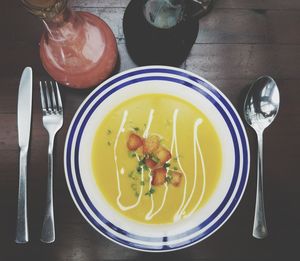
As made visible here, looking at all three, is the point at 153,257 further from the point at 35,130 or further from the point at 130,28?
the point at 130,28

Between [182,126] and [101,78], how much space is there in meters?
Answer: 0.25

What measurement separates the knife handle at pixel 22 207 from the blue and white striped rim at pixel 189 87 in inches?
5.3

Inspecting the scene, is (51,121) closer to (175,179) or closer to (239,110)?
(175,179)

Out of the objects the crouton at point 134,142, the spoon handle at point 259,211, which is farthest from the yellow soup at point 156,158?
the spoon handle at point 259,211

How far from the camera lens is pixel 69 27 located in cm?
81

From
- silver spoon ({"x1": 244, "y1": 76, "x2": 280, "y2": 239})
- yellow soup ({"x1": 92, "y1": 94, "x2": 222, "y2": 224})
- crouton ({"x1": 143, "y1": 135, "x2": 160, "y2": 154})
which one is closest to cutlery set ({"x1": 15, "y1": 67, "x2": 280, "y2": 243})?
silver spoon ({"x1": 244, "y1": 76, "x2": 280, "y2": 239})

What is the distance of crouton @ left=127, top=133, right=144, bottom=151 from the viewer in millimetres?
969

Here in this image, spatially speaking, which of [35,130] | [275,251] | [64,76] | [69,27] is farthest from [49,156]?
[275,251]

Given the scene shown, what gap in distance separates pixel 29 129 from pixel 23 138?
28 millimetres

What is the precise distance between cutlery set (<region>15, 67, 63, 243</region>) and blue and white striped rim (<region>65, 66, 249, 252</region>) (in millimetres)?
77

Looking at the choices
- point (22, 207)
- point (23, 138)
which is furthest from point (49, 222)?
point (23, 138)

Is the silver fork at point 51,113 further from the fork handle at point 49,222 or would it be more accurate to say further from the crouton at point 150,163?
the crouton at point 150,163

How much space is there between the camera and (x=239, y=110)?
1.01m

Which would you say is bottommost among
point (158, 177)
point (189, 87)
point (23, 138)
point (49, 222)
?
point (49, 222)
